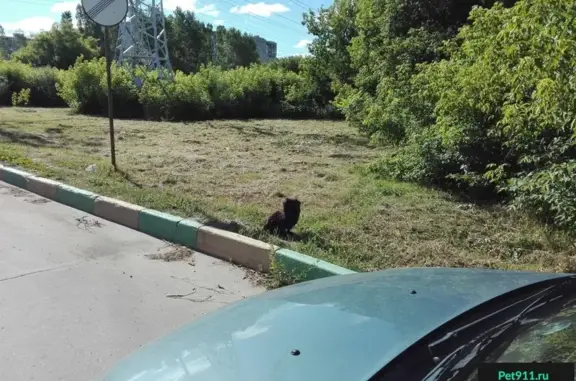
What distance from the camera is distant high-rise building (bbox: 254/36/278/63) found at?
305 feet

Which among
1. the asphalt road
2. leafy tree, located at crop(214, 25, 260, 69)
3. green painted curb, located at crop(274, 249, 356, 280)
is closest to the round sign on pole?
the asphalt road

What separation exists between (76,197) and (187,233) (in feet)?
7.45

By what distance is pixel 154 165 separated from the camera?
905 centimetres

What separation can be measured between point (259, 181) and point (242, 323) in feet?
19.5

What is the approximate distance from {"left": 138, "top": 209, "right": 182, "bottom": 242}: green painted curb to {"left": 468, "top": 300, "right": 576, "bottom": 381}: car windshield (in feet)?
14.1

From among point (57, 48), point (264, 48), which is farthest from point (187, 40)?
point (57, 48)

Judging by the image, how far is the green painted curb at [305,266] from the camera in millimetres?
4082

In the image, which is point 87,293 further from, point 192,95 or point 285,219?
point 192,95

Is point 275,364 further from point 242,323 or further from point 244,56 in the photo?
point 244,56

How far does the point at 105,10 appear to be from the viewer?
292 inches

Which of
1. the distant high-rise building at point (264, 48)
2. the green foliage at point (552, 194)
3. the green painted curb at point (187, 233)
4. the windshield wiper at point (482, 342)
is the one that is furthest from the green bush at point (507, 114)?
the distant high-rise building at point (264, 48)

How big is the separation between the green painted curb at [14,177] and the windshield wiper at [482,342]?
7.54 m

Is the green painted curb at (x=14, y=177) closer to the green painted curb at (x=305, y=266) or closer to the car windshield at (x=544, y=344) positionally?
the green painted curb at (x=305, y=266)

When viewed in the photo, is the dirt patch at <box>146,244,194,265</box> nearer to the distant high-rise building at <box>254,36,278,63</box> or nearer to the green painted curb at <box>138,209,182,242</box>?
the green painted curb at <box>138,209,182,242</box>
